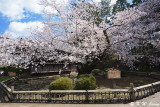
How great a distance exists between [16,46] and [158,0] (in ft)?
55.6

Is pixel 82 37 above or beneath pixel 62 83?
above

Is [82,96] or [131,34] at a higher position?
[131,34]

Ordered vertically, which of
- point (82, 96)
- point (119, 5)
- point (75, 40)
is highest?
point (119, 5)

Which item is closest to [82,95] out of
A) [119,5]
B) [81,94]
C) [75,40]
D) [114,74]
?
[81,94]

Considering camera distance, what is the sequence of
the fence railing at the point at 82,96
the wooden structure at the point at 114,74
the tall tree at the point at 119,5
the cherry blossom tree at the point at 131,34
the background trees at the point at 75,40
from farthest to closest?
1. the tall tree at the point at 119,5
2. the cherry blossom tree at the point at 131,34
3. the background trees at the point at 75,40
4. the wooden structure at the point at 114,74
5. the fence railing at the point at 82,96

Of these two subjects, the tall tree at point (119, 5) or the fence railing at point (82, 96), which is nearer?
the fence railing at point (82, 96)

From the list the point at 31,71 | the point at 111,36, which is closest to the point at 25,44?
the point at 31,71

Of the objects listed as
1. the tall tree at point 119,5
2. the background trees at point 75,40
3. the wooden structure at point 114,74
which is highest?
the tall tree at point 119,5

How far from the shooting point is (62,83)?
790cm

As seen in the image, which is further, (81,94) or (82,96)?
(81,94)

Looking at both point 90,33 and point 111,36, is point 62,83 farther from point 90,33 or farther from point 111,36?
point 111,36

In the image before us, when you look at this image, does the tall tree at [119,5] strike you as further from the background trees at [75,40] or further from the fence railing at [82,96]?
the fence railing at [82,96]

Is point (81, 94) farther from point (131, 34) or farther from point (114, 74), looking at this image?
point (131, 34)

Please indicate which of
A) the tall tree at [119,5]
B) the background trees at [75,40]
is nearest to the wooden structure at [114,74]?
the background trees at [75,40]
